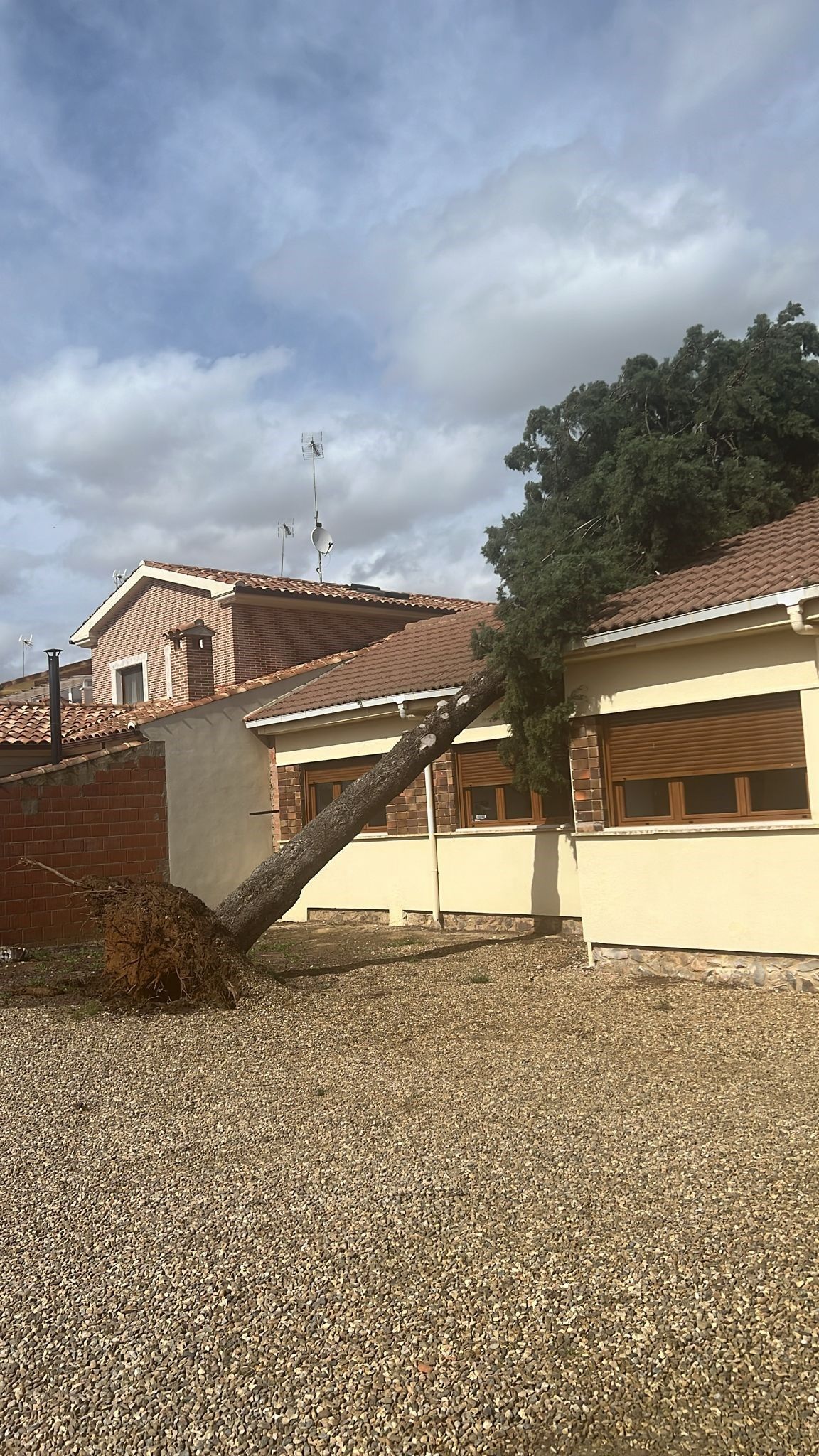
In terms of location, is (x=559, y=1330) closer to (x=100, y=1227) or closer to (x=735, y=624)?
(x=100, y=1227)

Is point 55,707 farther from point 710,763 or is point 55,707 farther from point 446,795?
point 710,763

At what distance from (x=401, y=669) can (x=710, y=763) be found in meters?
6.86

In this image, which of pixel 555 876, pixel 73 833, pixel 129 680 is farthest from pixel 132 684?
pixel 555 876

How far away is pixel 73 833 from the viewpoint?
47.8ft

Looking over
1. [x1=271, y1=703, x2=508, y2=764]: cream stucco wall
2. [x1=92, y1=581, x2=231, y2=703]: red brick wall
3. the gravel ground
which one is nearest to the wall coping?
the gravel ground

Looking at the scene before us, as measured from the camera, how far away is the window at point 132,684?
77.1ft

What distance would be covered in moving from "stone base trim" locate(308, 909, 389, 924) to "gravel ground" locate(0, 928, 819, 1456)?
6.92m

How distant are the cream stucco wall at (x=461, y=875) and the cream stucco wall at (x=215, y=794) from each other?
4.67ft

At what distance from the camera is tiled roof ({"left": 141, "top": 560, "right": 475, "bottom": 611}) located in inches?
813

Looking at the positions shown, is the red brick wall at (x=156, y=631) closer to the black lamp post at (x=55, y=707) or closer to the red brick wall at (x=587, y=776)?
the black lamp post at (x=55, y=707)

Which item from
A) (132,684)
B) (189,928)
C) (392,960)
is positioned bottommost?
(392,960)

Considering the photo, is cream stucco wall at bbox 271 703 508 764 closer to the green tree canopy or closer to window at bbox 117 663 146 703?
the green tree canopy

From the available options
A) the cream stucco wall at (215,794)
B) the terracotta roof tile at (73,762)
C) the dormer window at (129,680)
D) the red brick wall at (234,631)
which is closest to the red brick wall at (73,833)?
the terracotta roof tile at (73,762)

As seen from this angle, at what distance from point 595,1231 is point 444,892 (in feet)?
31.4
